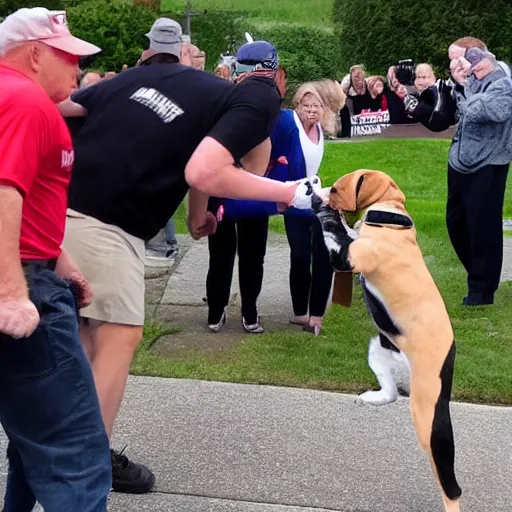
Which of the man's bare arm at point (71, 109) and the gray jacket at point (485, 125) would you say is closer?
the man's bare arm at point (71, 109)

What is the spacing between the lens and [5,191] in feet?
8.15

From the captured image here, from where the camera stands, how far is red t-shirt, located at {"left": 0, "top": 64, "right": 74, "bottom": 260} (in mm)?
2498

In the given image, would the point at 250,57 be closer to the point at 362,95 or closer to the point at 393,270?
the point at 393,270

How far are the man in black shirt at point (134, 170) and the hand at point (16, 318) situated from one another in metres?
0.87

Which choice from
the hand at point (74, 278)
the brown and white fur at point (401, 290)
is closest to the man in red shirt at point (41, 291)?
the hand at point (74, 278)

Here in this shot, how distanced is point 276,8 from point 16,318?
98.3 ft

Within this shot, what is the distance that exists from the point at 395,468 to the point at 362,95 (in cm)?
1164

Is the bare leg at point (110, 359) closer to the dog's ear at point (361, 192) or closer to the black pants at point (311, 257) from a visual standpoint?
the dog's ear at point (361, 192)

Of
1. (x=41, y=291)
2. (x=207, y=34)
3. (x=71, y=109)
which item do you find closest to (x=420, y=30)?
(x=207, y=34)

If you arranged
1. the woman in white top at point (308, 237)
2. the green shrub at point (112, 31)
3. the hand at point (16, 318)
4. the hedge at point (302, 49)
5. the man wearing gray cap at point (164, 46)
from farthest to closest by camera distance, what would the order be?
1. the hedge at point (302, 49)
2. the green shrub at point (112, 31)
3. the woman in white top at point (308, 237)
4. the man wearing gray cap at point (164, 46)
5. the hand at point (16, 318)

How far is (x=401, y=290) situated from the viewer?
10.3ft

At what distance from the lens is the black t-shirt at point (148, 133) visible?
3.29m

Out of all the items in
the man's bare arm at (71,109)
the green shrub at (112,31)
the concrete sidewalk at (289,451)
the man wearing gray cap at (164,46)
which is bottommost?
the green shrub at (112,31)

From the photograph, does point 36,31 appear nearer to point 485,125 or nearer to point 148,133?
point 148,133
